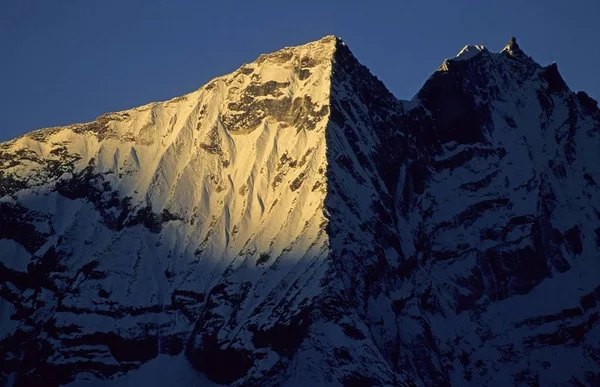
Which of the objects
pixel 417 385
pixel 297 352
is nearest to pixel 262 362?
pixel 297 352

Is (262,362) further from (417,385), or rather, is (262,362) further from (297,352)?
(417,385)

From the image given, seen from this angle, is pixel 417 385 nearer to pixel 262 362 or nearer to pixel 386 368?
pixel 386 368

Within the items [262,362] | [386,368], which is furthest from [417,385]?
[262,362]
